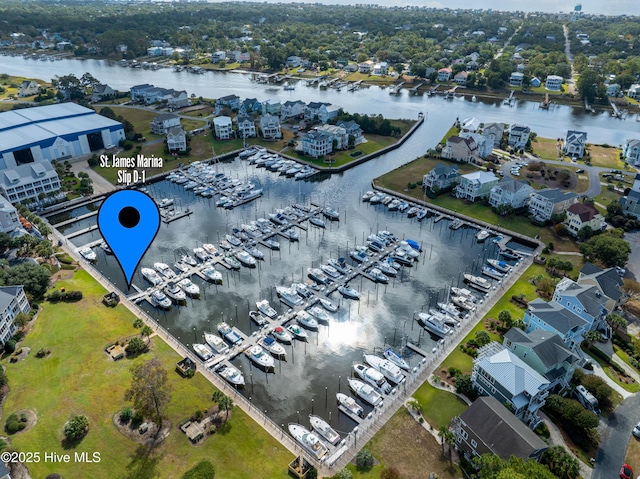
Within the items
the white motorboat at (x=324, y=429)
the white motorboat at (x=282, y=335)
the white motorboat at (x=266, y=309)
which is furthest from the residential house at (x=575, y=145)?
the white motorboat at (x=324, y=429)

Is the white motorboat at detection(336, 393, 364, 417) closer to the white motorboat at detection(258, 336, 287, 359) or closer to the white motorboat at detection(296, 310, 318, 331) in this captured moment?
the white motorboat at detection(258, 336, 287, 359)

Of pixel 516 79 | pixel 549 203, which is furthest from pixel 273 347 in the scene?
pixel 516 79

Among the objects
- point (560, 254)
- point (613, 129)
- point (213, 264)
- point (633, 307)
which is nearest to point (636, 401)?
point (633, 307)

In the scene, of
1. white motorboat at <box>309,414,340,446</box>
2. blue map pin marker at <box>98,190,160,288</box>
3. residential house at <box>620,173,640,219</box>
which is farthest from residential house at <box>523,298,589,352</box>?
blue map pin marker at <box>98,190,160,288</box>

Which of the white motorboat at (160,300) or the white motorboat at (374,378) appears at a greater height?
the white motorboat at (374,378)

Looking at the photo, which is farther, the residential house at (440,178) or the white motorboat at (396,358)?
the residential house at (440,178)

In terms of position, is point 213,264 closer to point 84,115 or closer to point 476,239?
point 476,239

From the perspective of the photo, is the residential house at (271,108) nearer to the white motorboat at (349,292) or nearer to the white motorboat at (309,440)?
the white motorboat at (349,292)

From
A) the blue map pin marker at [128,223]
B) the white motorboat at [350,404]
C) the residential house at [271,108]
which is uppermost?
the blue map pin marker at [128,223]
